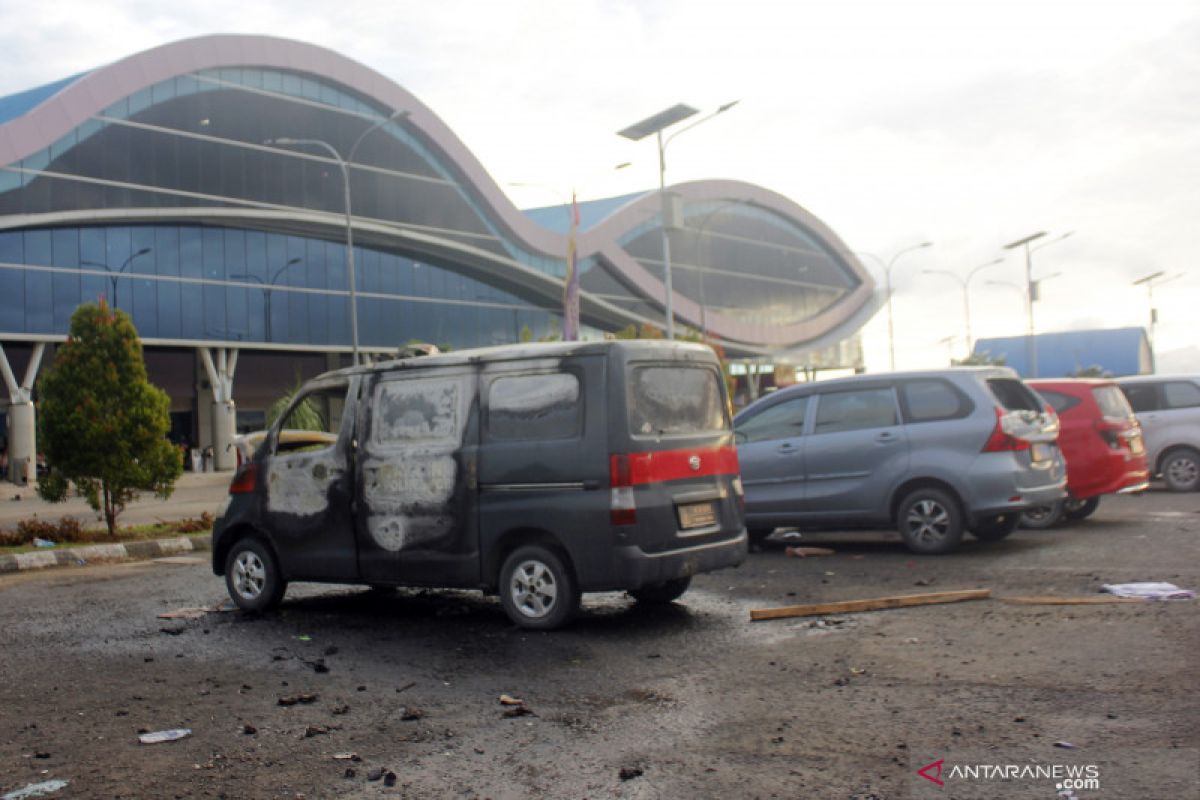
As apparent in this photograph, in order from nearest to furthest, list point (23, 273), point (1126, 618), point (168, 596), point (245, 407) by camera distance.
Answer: point (1126, 618) → point (168, 596) → point (23, 273) → point (245, 407)

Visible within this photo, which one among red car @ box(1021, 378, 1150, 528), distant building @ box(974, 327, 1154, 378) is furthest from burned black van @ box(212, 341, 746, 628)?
distant building @ box(974, 327, 1154, 378)

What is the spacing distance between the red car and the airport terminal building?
56.0 ft

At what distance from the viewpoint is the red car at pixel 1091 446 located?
12.5m

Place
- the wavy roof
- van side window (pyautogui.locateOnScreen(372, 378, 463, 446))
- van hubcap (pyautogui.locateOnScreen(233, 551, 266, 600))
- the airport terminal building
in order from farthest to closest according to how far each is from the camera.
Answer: the airport terminal building < the wavy roof < van hubcap (pyautogui.locateOnScreen(233, 551, 266, 600)) < van side window (pyautogui.locateOnScreen(372, 378, 463, 446))

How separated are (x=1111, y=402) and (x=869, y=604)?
673 cm

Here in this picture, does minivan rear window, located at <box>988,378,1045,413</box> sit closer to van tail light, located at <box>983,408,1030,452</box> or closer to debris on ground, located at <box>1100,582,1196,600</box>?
van tail light, located at <box>983,408,1030,452</box>

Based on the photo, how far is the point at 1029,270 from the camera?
5088 centimetres

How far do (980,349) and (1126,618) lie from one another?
69.1 m

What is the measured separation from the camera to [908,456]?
10.7 metres

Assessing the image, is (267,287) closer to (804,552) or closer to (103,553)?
(103,553)

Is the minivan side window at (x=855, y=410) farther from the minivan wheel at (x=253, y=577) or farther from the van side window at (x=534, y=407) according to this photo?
the minivan wheel at (x=253, y=577)

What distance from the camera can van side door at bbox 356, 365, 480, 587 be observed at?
7910mm

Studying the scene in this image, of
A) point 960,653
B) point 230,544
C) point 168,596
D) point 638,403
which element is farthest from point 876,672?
point 168,596

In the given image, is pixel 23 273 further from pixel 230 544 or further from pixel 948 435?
pixel 948 435
